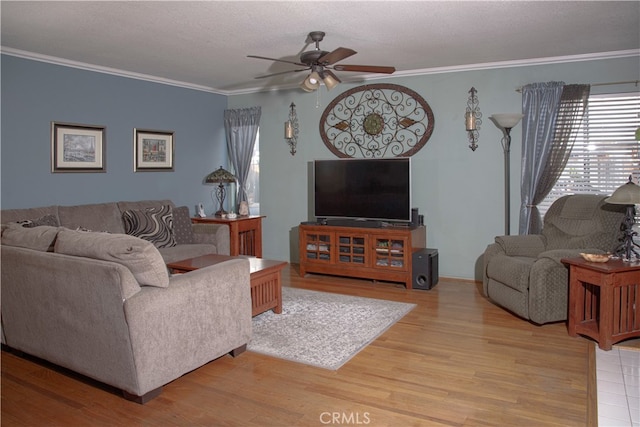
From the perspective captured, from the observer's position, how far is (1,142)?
4523 mm

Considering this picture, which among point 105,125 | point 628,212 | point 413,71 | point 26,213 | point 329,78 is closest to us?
point 628,212

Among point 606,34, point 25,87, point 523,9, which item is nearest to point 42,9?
point 25,87

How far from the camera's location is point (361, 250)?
18.5 feet

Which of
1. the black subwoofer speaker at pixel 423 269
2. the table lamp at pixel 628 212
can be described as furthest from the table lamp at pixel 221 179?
the table lamp at pixel 628 212

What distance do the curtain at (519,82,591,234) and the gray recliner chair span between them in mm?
365

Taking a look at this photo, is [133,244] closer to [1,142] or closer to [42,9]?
[42,9]

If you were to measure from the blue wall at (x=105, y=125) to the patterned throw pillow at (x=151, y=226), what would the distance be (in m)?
0.49

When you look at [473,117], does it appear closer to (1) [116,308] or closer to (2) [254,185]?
(2) [254,185]

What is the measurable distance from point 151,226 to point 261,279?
5.56 feet

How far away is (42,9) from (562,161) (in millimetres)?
4673

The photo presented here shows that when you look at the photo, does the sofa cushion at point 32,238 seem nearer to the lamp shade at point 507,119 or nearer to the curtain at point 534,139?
the lamp shade at point 507,119

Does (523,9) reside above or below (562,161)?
above

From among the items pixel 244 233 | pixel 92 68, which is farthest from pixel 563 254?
pixel 92 68

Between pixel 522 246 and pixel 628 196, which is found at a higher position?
pixel 628 196
